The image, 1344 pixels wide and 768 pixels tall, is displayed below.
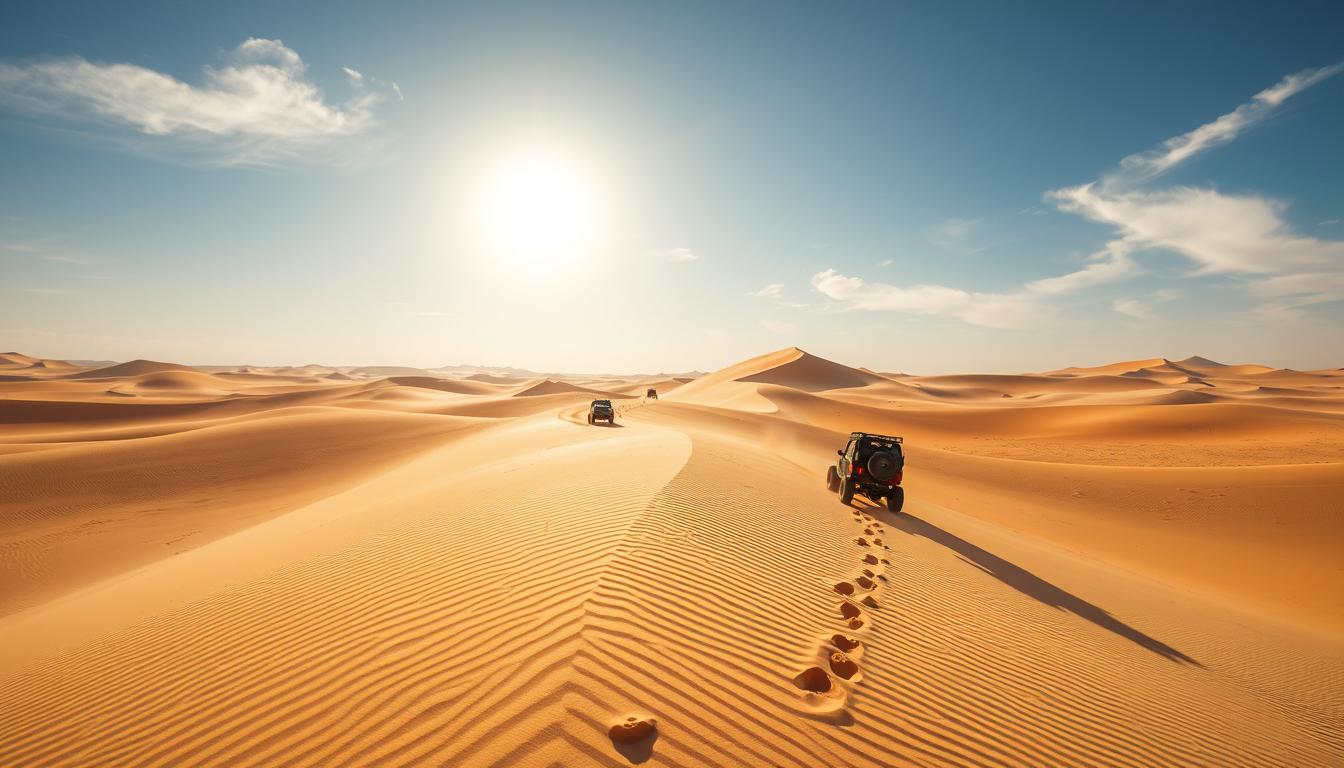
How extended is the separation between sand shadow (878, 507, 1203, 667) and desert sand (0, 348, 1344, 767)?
3.9 inches

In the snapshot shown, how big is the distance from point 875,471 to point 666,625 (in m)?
8.51

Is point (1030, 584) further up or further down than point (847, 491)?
further down

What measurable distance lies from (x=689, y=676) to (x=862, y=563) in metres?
4.79

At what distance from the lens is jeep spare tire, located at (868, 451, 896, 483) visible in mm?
11086

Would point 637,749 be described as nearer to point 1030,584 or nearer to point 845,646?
point 845,646

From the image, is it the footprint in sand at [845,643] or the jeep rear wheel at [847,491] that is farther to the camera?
the jeep rear wheel at [847,491]

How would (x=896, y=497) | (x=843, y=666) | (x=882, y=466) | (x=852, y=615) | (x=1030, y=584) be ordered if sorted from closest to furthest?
(x=843, y=666) → (x=852, y=615) → (x=1030, y=584) → (x=882, y=466) → (x=896, y=497)

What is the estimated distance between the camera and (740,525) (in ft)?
24.1

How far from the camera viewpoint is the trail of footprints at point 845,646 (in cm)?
374

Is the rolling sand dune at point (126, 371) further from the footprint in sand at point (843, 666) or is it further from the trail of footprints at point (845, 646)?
the footprint in sand at point (843, 666)

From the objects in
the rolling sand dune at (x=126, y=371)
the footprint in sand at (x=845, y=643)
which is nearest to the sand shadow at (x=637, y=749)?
the footprint in sand at (x=845, y=643)

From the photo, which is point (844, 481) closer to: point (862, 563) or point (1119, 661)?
point (862, 563)

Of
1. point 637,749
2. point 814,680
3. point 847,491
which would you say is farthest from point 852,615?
point 847,491

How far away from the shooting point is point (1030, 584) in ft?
27.4
